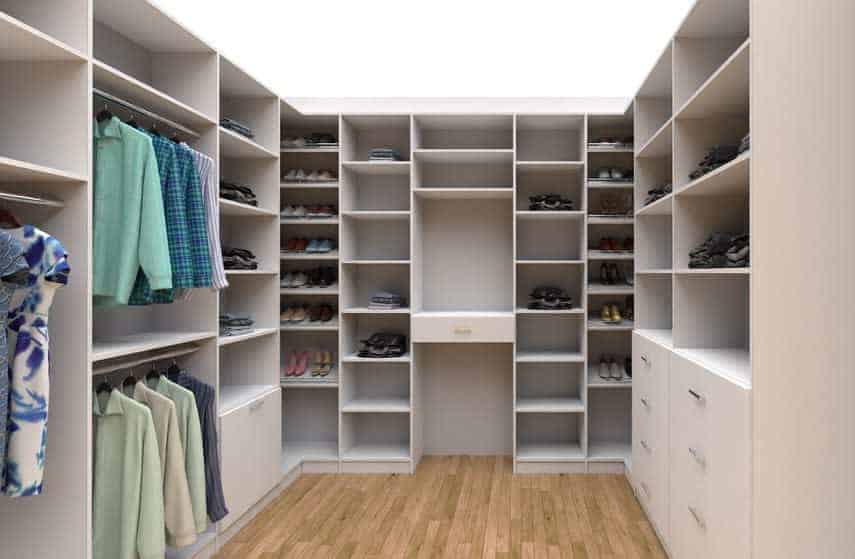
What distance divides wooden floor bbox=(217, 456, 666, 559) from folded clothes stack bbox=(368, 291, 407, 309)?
1.18 meters

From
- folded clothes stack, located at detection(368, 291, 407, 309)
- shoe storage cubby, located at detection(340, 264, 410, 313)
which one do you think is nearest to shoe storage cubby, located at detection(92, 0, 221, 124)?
folded clothes stack, located at detection(368, 291, 407, 309)

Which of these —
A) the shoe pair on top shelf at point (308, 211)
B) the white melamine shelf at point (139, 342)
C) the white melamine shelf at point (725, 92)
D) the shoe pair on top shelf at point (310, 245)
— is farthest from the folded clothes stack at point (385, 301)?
the white melamine shelf at point (725, 92)

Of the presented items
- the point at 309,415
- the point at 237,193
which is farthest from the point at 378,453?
the point at 237,193

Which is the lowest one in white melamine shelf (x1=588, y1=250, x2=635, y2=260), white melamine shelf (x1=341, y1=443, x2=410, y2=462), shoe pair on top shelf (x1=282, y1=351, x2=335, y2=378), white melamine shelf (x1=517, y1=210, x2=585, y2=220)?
white melamine shelf (x1=341, y1=443, x2=410, y2=462)

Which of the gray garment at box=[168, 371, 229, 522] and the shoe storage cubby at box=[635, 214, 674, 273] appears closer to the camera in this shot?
the gray garment at box=[168, 371, 229, 522]

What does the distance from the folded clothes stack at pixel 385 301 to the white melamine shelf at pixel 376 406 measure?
70 centimetres

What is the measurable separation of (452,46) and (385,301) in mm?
1968

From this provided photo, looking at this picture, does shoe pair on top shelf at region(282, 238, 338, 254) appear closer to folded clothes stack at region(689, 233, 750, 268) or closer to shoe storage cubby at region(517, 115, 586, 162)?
shoe storage cubby at region(517, 115, 586, 162)

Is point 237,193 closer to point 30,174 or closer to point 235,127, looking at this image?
point 235,127

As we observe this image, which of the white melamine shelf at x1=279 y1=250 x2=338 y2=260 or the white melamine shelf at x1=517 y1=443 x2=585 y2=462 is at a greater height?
the white melamine shelf at x1=279 y1=250 x2=338 y2=260

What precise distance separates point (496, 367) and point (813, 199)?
3.43m

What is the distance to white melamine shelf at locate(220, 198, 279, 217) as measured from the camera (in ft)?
11.1

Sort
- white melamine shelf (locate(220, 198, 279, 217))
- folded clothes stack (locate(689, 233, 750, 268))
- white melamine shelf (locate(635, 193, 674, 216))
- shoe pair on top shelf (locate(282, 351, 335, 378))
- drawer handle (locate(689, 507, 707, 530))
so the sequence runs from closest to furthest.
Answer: drawer handle (locate(689, 507, 707, 530)) → folded clothes stack (locate(689, 233, 750, 268)) → white melamine shelf (locate(635, 193, 674, 216)) → white melamine shelf (locate(220, 198, 279, 217)) → shoe pair on top shelf (locate(282, 351, 335, 378))

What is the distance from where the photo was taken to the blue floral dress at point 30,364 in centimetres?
187
